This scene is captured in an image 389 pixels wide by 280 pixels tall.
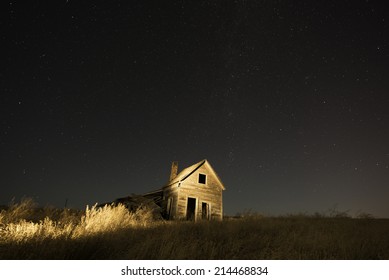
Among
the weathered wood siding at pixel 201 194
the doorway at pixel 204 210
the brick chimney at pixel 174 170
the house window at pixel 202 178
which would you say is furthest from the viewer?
the brick chimney at pixel 174 170

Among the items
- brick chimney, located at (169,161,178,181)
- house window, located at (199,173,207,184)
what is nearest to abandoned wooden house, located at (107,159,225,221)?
house window, located at (199,173,207,184)

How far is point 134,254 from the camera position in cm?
418

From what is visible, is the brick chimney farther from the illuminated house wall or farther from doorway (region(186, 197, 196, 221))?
doorway (region(186, 197, 196, 221))

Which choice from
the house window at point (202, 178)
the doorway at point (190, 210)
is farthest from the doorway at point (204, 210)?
the house window at point (202, 178)

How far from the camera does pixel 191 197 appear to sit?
20031 mm

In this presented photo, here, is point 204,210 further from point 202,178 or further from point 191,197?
point 202,178

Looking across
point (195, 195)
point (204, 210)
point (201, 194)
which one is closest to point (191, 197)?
point (195, 195)

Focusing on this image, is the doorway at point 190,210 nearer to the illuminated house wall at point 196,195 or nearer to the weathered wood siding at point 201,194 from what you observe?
the illuminated house wall at point 196,195

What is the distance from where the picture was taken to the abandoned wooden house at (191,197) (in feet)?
Answer: 63.9

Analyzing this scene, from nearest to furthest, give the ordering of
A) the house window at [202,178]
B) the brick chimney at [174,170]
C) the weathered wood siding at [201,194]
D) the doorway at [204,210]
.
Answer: the weathered wood siding at [201,194]
the doorway at [204,210]
the house window at [202,178]
the brick chimney at [174,170]

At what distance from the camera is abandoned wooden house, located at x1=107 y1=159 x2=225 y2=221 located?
63.9ft
